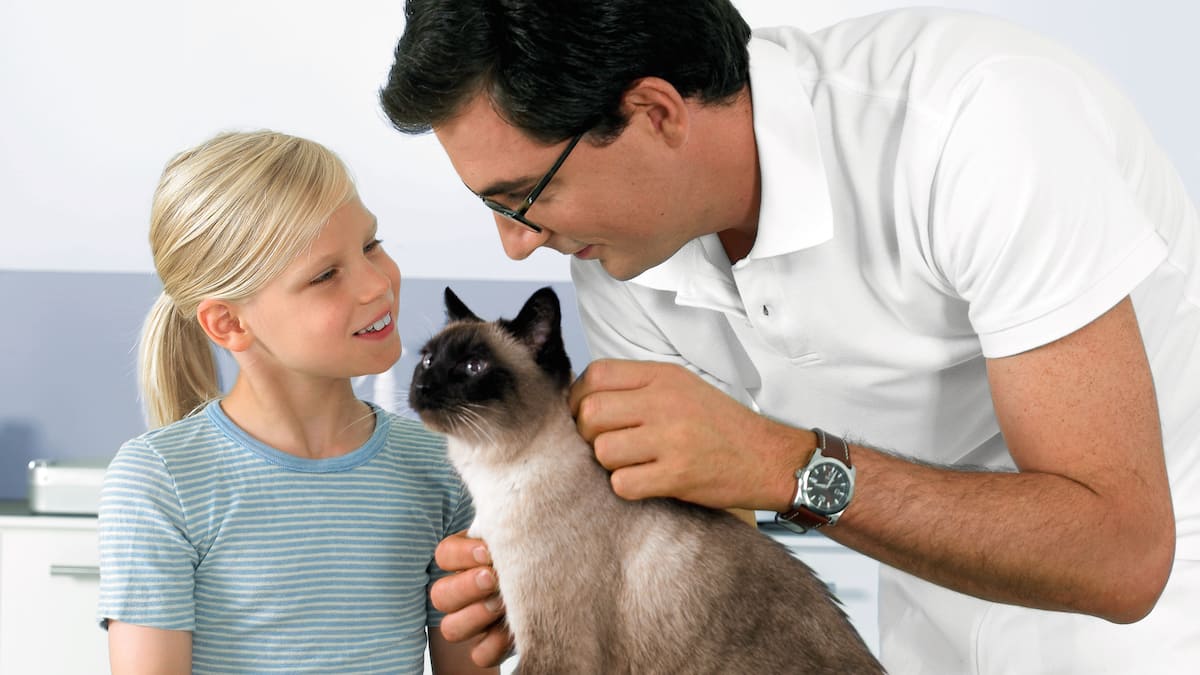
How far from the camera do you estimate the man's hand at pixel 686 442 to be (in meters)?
1.15

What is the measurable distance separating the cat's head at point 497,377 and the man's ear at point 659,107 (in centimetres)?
28

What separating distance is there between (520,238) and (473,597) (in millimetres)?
484

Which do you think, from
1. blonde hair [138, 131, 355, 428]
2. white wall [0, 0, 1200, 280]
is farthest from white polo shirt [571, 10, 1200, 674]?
white wall [0, 0, 1200, 280]

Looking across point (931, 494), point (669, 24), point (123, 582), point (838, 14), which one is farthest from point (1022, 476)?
point (838, 14)

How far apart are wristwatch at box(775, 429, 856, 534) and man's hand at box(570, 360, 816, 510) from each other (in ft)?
0.04

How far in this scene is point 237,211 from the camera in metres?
1.66

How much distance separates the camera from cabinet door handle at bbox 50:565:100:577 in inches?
122

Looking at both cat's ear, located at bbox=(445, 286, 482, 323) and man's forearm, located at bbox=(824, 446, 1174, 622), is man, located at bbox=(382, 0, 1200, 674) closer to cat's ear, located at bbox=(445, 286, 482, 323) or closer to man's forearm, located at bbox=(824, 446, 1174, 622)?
man's forearm, located at bbox=(824, 446, 1174, 622)

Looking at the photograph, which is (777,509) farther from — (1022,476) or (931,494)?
(1022,476)

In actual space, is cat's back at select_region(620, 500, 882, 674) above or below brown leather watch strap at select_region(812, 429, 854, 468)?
below

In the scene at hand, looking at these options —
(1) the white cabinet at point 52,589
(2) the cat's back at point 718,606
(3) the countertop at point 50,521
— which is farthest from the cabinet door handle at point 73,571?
(2) the cat's back at point 718,606

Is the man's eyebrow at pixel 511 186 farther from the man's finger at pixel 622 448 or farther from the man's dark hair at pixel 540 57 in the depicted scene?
the man's finger at pixel 622 448

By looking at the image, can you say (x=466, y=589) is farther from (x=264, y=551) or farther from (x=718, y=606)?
(x=264, y=551)

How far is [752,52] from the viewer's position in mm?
1552
